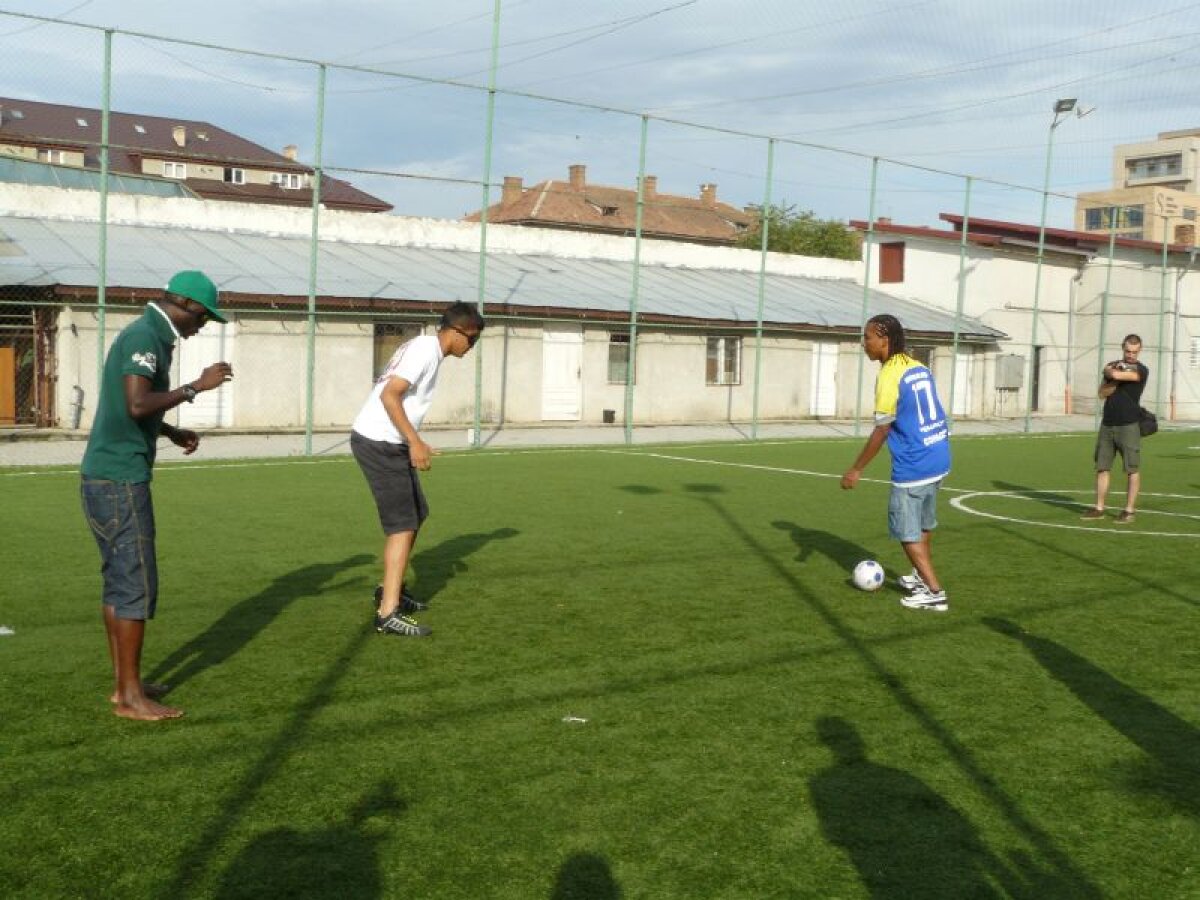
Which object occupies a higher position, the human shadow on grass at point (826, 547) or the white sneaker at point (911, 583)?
the white sneaker at point (911, 583)

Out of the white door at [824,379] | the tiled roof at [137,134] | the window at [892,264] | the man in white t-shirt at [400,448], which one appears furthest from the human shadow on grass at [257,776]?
the window at [892,264]

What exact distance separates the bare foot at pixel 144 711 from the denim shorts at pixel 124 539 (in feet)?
1.31

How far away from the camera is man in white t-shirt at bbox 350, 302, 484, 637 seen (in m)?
7.78

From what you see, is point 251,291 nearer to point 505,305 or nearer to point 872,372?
point 505,305

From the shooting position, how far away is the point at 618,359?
3509 centimetres

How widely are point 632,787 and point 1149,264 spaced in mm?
43703

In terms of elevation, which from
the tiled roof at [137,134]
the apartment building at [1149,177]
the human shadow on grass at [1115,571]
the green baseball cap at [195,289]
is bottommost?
the human shadow on grass at [1115,571]

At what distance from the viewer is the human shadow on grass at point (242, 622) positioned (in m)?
7.06

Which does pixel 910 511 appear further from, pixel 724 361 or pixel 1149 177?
pixel 1149 177

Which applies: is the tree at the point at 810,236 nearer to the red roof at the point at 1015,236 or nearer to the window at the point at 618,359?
the red roof at the point at 1015,236

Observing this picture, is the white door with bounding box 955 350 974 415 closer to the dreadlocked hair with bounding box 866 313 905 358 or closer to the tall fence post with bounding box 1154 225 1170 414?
the tall fence post with bounding box 1154 225 1170 414

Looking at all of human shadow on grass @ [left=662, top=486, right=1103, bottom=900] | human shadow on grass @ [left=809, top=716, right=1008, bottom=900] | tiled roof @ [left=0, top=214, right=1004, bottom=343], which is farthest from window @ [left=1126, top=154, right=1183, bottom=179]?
human shadow on grass @ [left=809, top=716, right=1008, bottom=900]

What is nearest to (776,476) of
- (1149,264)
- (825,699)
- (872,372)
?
A: (825,699)

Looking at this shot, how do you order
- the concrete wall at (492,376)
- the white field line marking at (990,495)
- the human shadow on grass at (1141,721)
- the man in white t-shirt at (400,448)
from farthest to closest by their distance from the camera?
the concrete wall at (492,376) < the white field line marking at (990,495) < the man in white t-shirt at (400,448) < the human shadow on grass at (1141,721)
